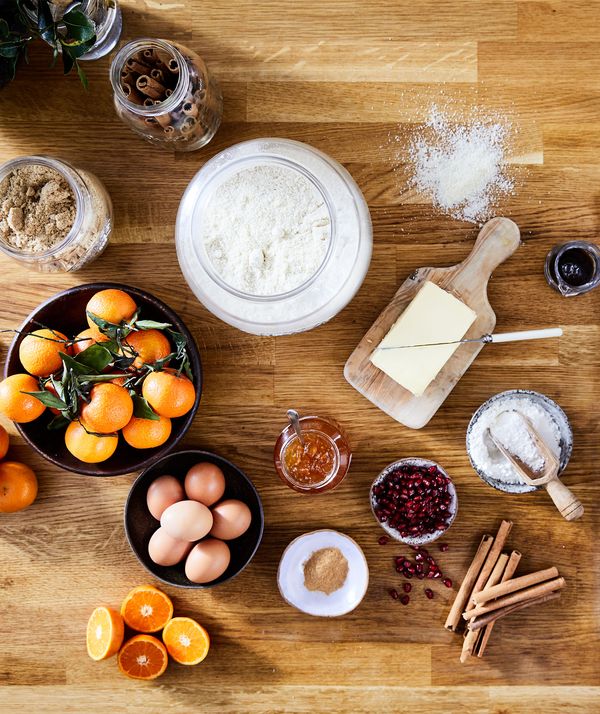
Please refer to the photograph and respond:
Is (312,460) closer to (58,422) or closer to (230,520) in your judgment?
(230,520)

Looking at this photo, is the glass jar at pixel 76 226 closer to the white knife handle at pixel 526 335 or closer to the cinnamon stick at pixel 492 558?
the white knife handle at pixel 526 335


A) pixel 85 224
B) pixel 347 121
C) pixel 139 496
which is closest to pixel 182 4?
pixel 347 121

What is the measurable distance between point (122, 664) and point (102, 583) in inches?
7.1

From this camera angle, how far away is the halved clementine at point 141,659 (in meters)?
1.46

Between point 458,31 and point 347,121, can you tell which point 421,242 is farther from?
point 458,31

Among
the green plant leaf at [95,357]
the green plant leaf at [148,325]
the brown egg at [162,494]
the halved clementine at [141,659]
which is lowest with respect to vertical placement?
the halved clementine at [141,659]

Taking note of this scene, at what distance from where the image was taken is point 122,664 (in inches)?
57.3

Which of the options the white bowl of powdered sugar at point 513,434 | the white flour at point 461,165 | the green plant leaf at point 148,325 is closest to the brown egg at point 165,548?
the green plant leaf at point 148,325

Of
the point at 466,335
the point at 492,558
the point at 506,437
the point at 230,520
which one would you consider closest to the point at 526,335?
Result: the point at 466,335

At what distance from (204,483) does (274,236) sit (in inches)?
21.4

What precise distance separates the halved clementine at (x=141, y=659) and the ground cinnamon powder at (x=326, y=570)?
0.37 m

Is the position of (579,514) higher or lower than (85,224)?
lower

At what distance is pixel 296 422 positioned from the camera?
1.36m

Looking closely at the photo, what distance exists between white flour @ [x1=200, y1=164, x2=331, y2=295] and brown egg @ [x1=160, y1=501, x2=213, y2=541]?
0.47 meters
